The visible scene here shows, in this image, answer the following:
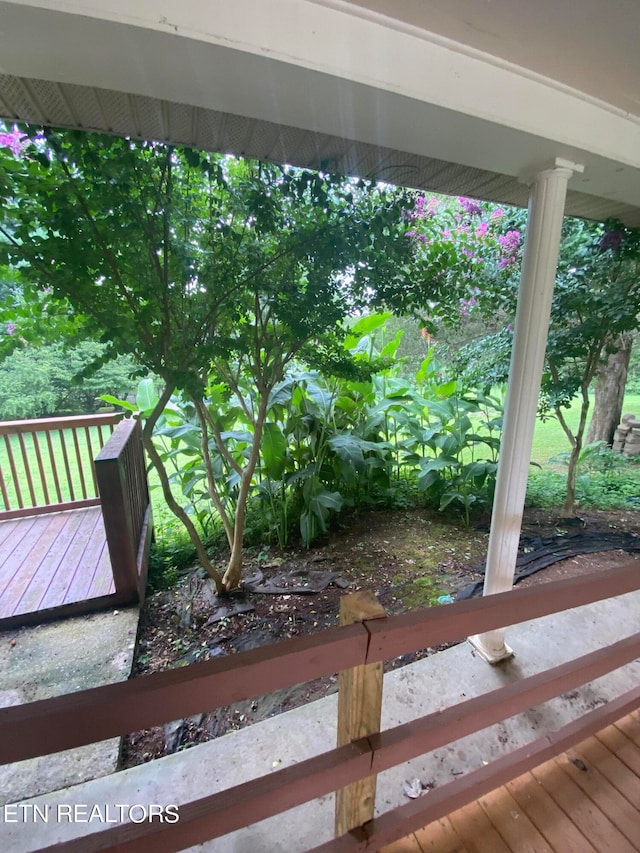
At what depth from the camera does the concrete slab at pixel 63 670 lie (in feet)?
4.25

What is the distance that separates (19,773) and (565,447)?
5283 mm

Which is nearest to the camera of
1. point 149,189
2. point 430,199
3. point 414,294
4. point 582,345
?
point 149,189

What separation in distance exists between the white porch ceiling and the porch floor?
7.56 ft

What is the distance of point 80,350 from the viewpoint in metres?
1.51

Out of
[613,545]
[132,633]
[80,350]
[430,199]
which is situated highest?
[430,199]

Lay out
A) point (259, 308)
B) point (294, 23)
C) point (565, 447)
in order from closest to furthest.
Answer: point (294, 23)
point (259, 308)
point (565, 447)

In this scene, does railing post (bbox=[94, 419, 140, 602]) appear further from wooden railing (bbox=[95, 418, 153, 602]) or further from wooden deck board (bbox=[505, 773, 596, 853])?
wooden deck board (bbox=[505, 773, 596, 853])

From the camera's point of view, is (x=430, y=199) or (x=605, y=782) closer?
(x=605, y=782)

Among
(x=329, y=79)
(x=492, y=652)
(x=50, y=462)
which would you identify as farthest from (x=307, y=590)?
(x=50, y=462)

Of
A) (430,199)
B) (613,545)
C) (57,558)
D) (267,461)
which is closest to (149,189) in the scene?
(430,199)

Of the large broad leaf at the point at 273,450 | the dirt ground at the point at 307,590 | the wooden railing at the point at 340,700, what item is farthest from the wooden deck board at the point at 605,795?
the large broad leaf at the point at 273,450

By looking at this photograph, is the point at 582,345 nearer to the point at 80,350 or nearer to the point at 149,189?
the point at 149,189

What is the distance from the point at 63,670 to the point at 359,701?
1.77m

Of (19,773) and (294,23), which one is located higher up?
(294,23)
